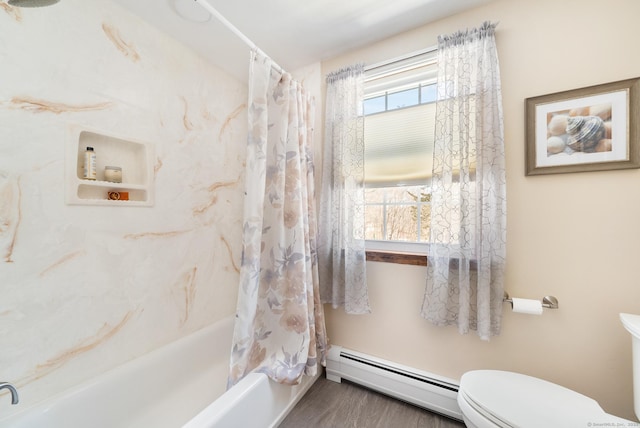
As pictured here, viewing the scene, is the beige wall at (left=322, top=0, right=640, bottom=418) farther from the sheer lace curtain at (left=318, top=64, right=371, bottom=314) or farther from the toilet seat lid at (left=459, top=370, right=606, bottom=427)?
the sheer lace curtain at (left=318, top=64, right=371, bottom=314)

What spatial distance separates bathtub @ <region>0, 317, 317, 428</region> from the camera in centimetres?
106

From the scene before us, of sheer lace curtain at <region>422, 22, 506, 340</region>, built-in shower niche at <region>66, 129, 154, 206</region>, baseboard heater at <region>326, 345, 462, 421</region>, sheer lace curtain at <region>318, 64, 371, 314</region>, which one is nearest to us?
built-in shower niche at <region>66, 129, 154, 206</region>

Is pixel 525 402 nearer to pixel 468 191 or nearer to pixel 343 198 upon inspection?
pixel 468 191

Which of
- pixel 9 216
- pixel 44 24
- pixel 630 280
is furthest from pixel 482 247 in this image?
pixel 44 24

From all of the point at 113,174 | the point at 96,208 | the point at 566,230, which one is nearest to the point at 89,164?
the point at 113,174

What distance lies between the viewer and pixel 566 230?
1248 millimetres

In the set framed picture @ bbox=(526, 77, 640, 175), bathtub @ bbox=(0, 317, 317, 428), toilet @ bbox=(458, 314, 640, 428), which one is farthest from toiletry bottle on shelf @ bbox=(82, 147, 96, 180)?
framed picture @ bbox=(526, 77, 640, 175)

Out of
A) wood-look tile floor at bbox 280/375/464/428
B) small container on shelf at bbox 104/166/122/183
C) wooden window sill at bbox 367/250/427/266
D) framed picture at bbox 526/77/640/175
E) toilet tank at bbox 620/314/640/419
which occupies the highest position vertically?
framed picture at bbox 526/77/640/175

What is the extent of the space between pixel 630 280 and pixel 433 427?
120 centimetres

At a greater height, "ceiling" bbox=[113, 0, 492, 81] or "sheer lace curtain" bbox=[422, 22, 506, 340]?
"ceiling" bbox=[113, 0, 492, 81]

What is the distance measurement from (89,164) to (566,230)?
2.37 meters

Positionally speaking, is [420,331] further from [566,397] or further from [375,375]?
[566,397]

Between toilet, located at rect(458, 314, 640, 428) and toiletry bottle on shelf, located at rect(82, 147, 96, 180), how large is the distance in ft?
6.71

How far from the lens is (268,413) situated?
1.31 m
